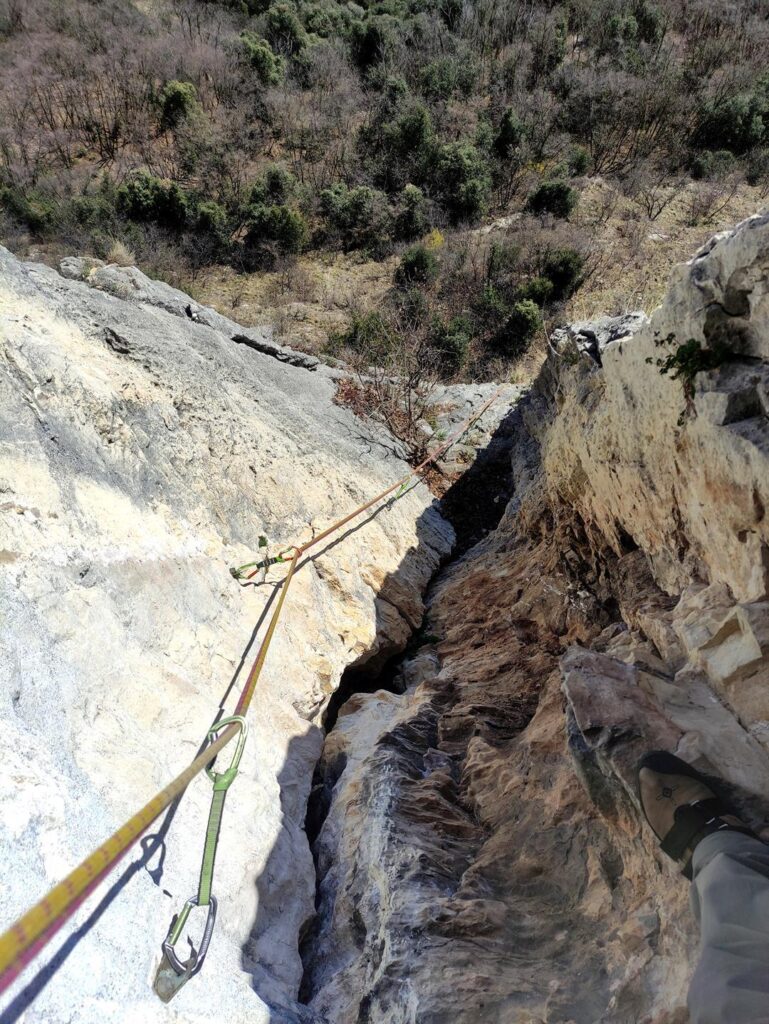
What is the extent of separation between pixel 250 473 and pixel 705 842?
4976mm

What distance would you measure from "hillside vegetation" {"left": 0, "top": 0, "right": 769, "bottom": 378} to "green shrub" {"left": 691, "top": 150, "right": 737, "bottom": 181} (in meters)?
0.09

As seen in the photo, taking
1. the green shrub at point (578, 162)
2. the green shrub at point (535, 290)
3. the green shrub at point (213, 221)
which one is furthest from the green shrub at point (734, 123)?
the green shrub at point (213, 221)

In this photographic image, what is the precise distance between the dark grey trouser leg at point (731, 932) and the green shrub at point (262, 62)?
2978 centimetres

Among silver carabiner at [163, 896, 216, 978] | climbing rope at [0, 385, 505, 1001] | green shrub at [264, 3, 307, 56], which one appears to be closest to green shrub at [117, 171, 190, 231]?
green shrub at [264, 3, 307, 56]

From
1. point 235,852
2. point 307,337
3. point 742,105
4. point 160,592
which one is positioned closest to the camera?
point 235,852

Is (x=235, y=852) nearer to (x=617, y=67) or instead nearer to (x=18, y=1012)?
(x=18, y=1012)

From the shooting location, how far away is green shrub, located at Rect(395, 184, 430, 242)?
783 inches

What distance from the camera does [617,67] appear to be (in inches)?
922

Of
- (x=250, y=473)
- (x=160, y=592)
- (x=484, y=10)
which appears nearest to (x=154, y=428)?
(x=250, y=473)

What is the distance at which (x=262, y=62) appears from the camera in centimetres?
2333

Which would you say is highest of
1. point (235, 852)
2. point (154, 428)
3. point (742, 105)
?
point (742, 105)

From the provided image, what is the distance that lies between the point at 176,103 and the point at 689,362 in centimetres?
2605

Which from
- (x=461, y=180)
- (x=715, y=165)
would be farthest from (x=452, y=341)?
(x=715, y=165)

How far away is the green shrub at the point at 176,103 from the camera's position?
70.5ft
